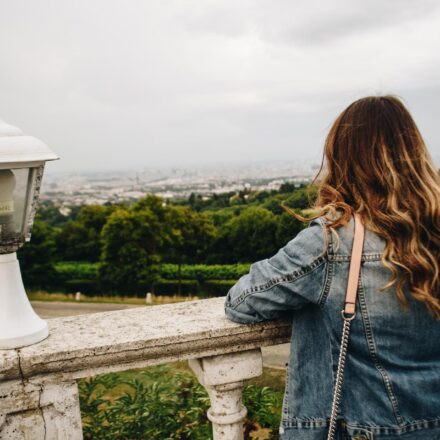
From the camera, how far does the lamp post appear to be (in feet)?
6.08

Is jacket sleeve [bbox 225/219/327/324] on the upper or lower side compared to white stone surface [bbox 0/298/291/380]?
upper

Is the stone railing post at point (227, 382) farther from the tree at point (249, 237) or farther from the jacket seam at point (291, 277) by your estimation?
the tree at point (249, 237)

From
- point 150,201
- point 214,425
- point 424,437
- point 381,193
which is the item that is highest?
point 381,193

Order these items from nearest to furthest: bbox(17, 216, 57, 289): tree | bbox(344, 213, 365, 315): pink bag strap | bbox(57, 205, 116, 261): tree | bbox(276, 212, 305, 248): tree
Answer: bbox(344, 213, 365, 315): pink bag strap, bbox(276, 212, 305, 248): tree, bbox(17, 216, 57, 289): tree, bbox(57, 205, 116, 261): tree

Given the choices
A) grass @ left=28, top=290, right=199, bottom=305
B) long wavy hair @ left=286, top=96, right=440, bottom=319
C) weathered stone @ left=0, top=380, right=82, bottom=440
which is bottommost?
grass @ left=28, top=290, right=199, bottom=305

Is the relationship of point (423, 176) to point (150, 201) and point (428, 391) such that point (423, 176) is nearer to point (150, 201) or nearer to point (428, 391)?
point (428, 391)

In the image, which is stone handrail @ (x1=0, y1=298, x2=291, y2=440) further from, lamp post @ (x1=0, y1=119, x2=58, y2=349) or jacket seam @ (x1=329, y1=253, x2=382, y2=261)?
jacket seam @ (x1=329, y1=253, x2=382, y2=261)

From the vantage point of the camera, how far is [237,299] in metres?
1.96

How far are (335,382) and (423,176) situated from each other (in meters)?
0.78

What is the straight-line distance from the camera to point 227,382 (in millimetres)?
2055

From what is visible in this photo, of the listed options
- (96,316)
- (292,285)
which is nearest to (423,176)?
(292,285)

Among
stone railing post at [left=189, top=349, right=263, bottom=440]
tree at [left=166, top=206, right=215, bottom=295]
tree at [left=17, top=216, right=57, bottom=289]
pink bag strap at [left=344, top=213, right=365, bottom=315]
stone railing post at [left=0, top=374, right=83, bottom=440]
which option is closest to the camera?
pink bag strap at [left=344, top=213, right=365, bottom=315]

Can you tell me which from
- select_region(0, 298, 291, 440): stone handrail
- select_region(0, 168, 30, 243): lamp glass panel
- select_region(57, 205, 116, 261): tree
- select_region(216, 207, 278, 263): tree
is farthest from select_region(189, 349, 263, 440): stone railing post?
select_region(57, 205, 116, 261): tree

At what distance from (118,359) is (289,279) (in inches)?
27.6
